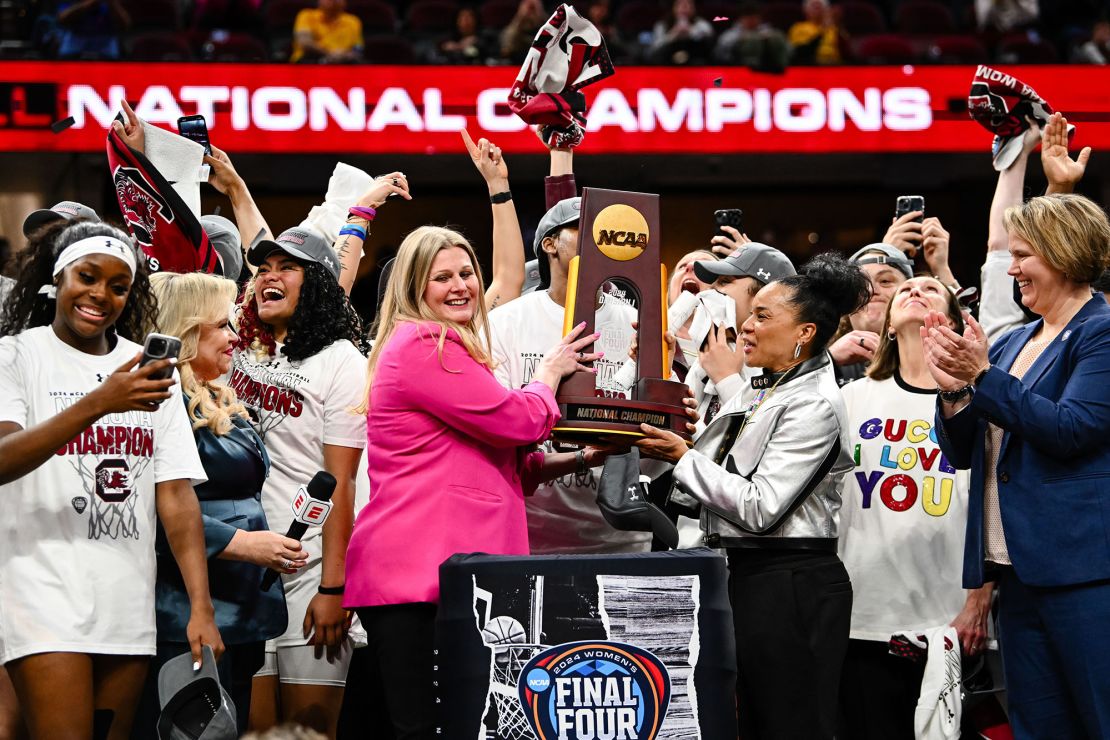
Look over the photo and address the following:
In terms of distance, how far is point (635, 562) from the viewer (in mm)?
2812

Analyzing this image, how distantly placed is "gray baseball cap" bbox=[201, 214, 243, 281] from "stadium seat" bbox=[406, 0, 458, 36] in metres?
7.34

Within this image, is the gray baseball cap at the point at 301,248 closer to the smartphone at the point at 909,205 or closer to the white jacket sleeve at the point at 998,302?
the white jacket sleeve at the point at 998,302

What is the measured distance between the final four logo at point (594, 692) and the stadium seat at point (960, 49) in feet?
27.5

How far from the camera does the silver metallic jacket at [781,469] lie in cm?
316

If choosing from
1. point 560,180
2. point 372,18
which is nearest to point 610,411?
point 560,180

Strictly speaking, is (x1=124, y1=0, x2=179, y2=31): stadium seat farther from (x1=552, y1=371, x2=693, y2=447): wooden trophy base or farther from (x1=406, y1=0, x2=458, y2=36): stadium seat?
(x1=552, y1=371, x2=693, y2=447): wooden trophy base

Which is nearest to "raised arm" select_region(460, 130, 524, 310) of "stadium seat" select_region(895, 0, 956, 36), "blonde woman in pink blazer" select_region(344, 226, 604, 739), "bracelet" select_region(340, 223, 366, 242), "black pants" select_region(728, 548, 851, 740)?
"bracelet" select_region(340, 223, 366, 242)

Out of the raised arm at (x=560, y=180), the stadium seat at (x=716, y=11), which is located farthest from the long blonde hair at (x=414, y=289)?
the stadium seat at (x=716, y=11)

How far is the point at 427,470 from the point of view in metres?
2.93

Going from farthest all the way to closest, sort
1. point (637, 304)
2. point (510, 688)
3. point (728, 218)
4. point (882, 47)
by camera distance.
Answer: point (882, 47)
point (728, 218)
point (637, 304)
point (510, 688)

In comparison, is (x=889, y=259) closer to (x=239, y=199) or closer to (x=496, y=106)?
(x=239, y=199)

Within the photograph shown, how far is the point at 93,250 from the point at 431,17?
8983 mm

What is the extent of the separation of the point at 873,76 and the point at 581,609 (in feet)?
25.8

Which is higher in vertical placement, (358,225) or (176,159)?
(176,159)
